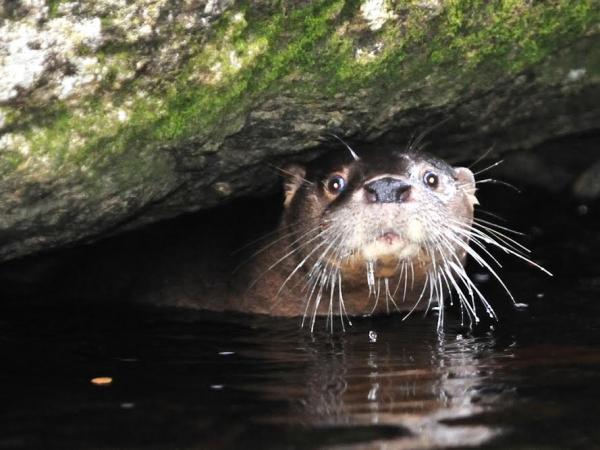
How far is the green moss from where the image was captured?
4.20 meters

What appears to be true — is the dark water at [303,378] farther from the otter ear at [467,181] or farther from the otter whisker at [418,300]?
the otter ear at [467,181]

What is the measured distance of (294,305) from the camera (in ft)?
19.6

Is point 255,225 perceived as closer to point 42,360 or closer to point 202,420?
point 42,360

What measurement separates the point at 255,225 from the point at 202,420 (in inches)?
116

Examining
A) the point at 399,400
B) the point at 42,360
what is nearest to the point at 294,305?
the point at 42,360

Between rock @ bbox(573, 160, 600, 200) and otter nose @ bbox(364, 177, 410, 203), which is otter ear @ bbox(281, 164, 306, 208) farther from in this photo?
rock @ bbox(573, 160, 600, 200)

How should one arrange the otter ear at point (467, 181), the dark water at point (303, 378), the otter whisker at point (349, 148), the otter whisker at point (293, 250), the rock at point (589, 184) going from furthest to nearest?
Answer: the rock at point (589, 184) → the otter ear at point (467, 181) → the otter whisker at point (293, 250) → the otter whisker at point (349, 148) → the dark water at point (303, 378)

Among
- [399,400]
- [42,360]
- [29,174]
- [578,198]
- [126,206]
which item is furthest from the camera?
[578,198]

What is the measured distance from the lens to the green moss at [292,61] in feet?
13.8

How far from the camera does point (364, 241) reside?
203 inches

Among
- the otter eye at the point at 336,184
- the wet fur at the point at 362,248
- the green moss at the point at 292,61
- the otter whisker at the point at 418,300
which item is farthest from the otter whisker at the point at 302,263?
the green moss at the point at 292,61

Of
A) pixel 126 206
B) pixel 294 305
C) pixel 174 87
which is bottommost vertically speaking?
pixel 294 305

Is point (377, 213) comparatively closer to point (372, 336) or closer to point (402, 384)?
point (372, 336)

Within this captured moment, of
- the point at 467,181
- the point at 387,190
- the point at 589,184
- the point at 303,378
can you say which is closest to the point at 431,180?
the point at 467,181
